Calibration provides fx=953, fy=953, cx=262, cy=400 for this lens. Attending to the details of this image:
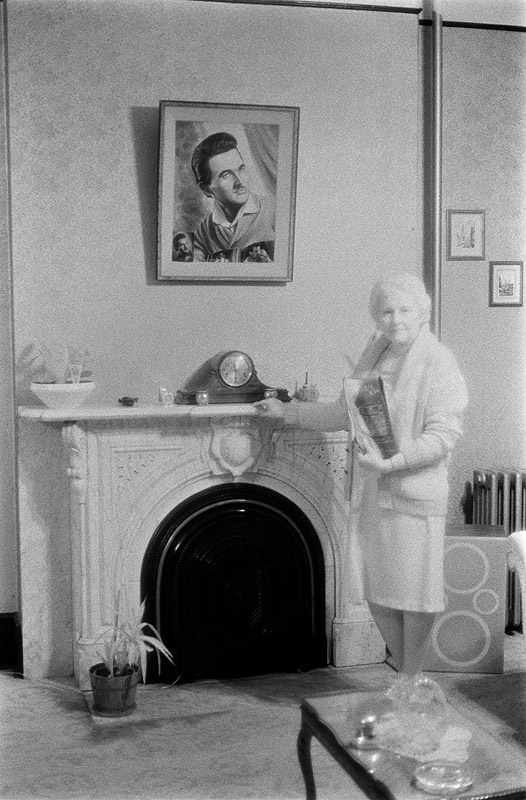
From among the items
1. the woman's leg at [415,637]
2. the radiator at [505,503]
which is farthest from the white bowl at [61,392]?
the radiator at [505,503]

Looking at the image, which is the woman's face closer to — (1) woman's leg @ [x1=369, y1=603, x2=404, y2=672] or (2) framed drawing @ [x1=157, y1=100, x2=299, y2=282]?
(2) framed drawing @ [x1=157, y1=100, x2=299, y2=282]

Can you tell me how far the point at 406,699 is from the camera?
8.01 feet

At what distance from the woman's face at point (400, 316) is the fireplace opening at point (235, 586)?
1.02 metres

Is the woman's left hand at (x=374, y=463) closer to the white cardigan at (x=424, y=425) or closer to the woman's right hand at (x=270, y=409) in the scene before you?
the white cardigan at (x=424, y=425)

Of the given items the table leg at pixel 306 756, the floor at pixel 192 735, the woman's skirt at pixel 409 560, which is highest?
the woman's skirt at pixel 409 560

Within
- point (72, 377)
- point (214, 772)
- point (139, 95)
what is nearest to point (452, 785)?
point (214, 772)

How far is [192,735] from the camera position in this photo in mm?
3416

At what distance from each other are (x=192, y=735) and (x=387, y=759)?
4.33 feet

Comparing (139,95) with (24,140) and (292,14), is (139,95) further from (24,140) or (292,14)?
(292,14)

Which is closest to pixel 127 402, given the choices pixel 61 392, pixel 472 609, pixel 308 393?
pixel 61 392

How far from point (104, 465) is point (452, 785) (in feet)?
7.04

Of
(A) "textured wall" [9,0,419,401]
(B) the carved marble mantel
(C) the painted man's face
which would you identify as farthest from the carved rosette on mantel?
(C) the painted man's face

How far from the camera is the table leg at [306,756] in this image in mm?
2633

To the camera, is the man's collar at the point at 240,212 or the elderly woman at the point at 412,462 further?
the man's collar at the point at 240,212
